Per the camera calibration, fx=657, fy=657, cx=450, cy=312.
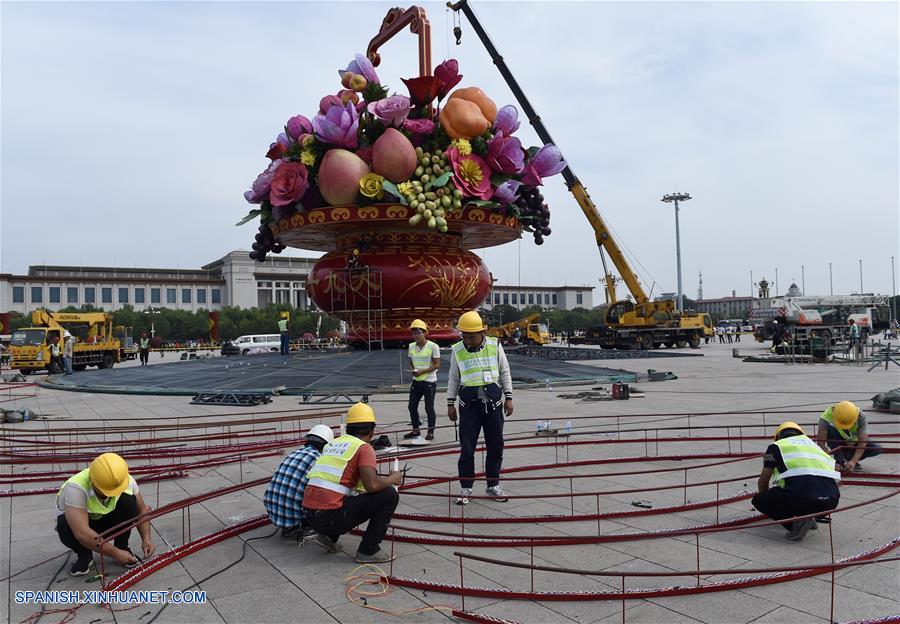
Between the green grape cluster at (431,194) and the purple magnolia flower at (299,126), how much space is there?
11.3 feet

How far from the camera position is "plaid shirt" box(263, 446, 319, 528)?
4895 mm

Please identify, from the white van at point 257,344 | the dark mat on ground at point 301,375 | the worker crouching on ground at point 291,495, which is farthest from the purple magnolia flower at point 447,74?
the white van at point 257,344

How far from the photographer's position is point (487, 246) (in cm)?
2491

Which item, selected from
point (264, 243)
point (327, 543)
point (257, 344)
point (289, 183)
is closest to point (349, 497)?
point (327, 543)

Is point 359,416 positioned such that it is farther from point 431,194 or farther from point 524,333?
point 524,333

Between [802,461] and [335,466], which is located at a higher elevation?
[335,466]

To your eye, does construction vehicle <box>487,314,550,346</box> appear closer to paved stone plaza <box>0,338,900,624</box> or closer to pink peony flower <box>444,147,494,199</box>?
pink peony flower <box>444,147,494,199</box>

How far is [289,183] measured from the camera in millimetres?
19438

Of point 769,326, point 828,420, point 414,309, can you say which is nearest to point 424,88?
point 414,309

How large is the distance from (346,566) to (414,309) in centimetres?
1617

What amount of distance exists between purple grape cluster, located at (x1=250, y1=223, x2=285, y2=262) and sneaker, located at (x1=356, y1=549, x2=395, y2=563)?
725 inches

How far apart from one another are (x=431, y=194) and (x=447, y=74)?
3.96 metres

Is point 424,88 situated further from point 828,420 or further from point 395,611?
point 395,611

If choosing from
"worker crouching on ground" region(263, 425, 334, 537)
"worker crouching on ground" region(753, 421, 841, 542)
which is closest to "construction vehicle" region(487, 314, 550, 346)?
"worker crouching on ground" region(753, 421, 841, 542)
